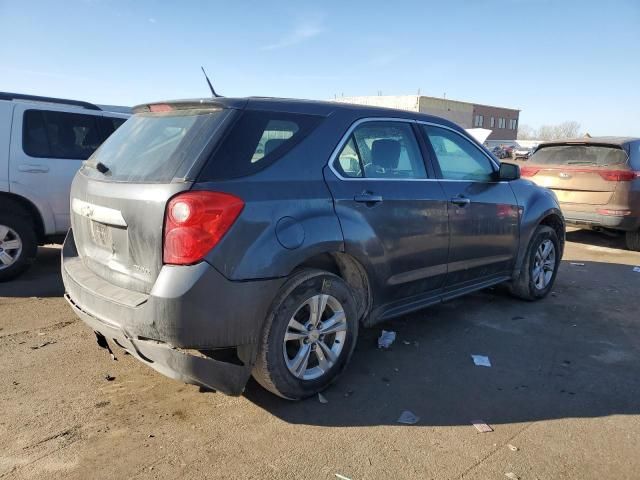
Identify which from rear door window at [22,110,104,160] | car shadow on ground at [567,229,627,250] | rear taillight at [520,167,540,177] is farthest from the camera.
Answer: car shadow on ground at [567,229,627,250]

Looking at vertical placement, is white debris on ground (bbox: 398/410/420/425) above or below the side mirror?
below

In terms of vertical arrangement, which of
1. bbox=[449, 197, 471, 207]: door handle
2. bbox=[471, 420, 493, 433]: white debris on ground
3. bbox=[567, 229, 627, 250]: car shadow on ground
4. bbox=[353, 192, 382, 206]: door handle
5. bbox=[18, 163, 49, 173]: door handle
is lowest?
bbox=[567, 229, 627, 250]: car shadow on ground

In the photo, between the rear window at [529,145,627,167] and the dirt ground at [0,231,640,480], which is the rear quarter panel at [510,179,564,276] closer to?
the dirt ground at [0,231,640,480]

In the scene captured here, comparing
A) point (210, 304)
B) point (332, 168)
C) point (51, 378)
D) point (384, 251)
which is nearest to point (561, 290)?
point (384, 251)

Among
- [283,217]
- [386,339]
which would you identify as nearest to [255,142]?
[283,217]

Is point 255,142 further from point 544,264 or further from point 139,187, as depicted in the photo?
point 544,264

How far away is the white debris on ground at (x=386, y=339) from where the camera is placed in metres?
4.14

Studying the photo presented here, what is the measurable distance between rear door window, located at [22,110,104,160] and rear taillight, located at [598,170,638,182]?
7.39m

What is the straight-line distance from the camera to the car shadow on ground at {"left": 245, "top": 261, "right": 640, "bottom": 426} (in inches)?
125

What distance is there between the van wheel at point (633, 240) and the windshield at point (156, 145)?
791 centimetres

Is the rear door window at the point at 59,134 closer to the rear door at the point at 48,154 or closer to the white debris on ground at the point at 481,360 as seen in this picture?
the rear door at the point at 48,154

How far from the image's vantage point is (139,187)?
283 centimetres

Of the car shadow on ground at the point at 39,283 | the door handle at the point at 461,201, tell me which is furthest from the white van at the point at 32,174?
the door handle at the point at 461,201

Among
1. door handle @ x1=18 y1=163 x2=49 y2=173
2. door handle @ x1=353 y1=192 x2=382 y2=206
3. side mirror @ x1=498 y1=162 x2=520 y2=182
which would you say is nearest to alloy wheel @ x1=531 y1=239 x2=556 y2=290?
side mirror @ x1=498 y1=162 x2=520 y2=182
